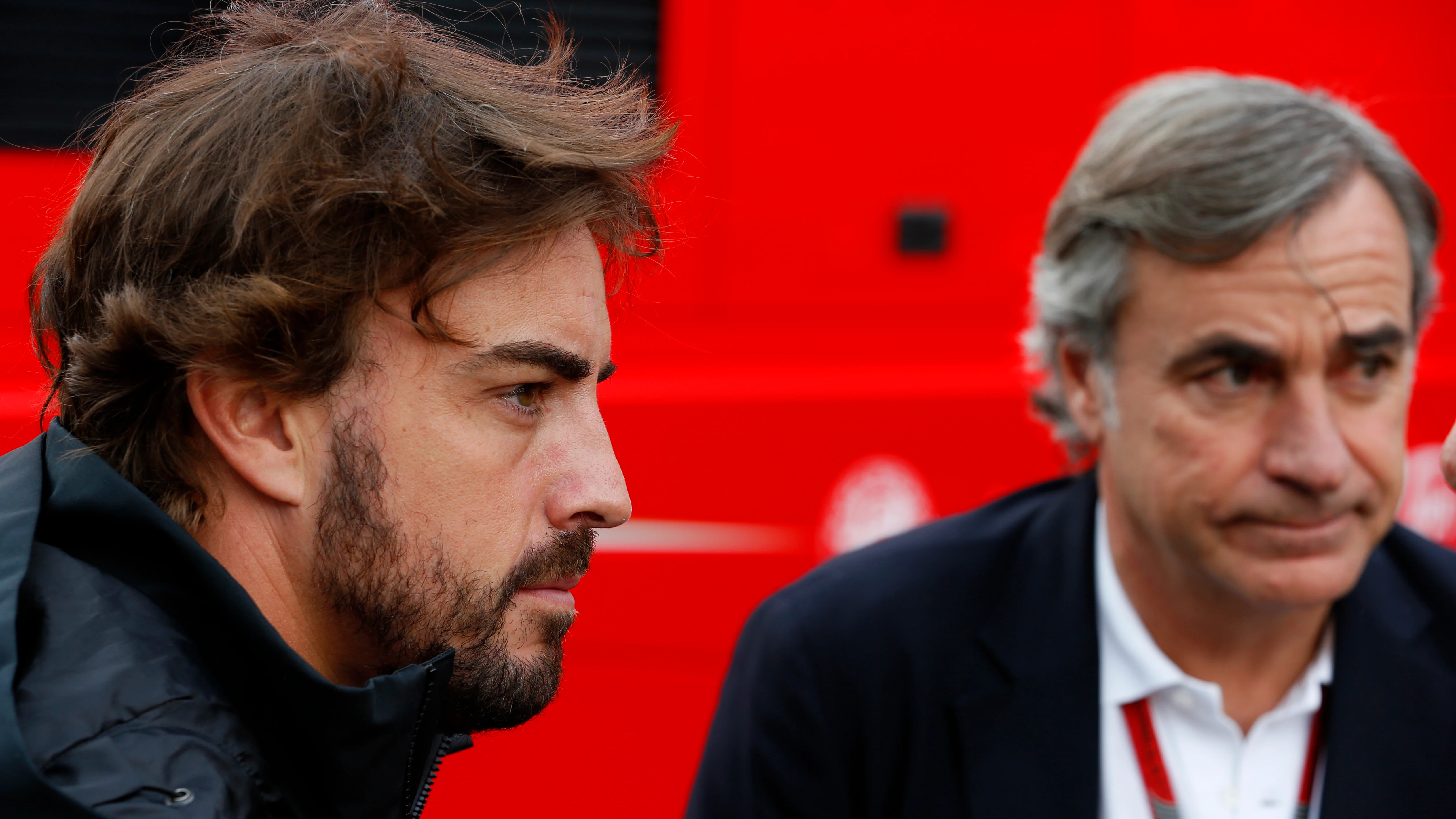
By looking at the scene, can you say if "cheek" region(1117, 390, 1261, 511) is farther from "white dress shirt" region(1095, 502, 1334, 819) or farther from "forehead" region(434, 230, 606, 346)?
"forehead" region(434, 230, 606, 346)

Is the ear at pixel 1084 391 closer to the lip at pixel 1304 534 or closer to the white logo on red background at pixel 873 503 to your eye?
the lip at pixel 1304 534

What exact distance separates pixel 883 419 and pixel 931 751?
0.96m

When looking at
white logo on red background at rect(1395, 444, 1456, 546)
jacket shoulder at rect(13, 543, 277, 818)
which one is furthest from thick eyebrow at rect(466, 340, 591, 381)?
white logo on red background at rect(1395, 444, 1456, 546)

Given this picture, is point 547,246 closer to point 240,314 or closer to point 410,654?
point 240,314

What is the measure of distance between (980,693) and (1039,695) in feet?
0.30

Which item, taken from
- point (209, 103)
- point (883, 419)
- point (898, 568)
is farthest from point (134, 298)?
point (883, 419)

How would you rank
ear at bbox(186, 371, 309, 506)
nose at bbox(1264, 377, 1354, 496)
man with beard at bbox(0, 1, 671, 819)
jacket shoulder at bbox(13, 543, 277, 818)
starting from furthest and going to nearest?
nose at bbox(1264, 377, 1354, 496) < ear at bbox(186, 371, 309, 506) < man with beard at bbox(0, 1, 671, 819) < jacket shoulder at bbox(13, 543, 277, 818)

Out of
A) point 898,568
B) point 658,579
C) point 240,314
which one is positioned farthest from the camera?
point 658,579

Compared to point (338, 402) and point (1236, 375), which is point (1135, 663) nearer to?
point (1236, 375)

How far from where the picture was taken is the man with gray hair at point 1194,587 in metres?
1.94

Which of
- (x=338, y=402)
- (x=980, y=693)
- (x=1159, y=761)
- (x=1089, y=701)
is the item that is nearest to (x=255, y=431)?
(x=338, y=402)

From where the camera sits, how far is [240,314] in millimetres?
1454

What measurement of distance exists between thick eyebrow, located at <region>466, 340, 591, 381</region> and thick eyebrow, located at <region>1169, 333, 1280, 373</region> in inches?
37.9

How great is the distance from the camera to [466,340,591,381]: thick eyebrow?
60.4 inches
